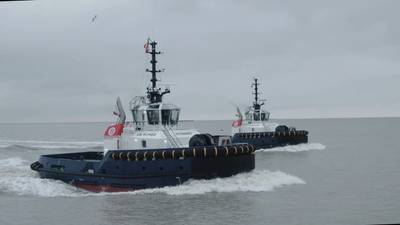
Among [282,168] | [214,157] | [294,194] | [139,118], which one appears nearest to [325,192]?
[294,194]

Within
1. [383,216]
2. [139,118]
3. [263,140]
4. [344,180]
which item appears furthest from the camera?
[263,140]

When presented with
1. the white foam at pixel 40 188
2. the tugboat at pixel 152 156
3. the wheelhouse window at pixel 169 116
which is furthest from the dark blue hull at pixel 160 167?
the wheelhouse window at pixel 169 116

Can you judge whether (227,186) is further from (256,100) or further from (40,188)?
(256,100)

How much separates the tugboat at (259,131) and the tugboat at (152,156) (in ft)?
55.3

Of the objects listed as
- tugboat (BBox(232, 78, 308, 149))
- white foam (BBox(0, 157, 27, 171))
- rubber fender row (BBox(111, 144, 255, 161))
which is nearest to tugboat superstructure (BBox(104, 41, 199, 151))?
rubber fender row (BBox(111, 144, 255, 161))

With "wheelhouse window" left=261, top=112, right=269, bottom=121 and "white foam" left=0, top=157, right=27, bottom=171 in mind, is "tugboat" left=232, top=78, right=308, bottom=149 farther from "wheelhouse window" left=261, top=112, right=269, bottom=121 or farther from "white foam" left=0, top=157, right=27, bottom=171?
"white foam" left=0, top=157, right=27, bottom=171

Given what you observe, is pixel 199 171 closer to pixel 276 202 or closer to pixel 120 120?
pixel 276 202

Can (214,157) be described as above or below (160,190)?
above

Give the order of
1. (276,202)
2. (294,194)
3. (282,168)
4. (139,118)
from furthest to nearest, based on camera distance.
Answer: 1. (282,168)
2. (139,118)
3. (294,194)
4. (276,202)

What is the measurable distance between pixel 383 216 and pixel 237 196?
4068 mm

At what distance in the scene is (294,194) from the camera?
632 inches

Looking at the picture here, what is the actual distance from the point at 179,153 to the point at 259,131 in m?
21.9

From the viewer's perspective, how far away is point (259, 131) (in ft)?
120

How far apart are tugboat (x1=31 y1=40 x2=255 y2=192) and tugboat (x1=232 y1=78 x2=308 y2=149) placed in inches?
663
